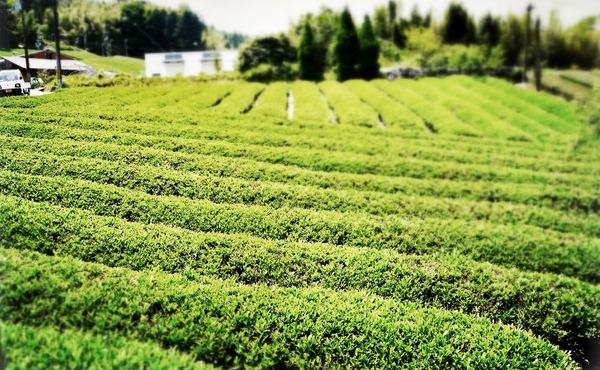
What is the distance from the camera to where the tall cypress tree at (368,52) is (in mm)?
8773

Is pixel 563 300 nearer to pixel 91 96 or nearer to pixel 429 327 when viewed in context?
pixel 429 327

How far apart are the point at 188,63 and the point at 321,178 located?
3681mm

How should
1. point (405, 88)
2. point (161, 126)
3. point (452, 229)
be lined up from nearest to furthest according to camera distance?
1. point (161, 126)
2. point (452, 229)
3. point (405, 88)

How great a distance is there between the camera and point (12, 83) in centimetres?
461

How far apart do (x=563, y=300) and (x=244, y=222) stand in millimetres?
4986

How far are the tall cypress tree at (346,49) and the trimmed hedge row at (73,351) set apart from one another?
6649 mm

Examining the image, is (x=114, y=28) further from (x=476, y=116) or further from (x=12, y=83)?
(x=476, y=116)

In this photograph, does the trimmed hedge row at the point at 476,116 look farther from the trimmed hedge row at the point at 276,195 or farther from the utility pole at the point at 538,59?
the trimmed hedge row at the point at 276,195

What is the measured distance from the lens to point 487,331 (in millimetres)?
5125

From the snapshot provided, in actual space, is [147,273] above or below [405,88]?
below

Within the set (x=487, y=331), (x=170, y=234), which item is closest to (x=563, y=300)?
(x=487, y=331)

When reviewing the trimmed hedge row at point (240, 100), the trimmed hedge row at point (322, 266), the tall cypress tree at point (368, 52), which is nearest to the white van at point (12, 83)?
the trimmed hedge row at point (322, 266)

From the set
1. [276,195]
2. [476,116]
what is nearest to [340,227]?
[276,195]

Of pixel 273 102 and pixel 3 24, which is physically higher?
pixel 3 24
